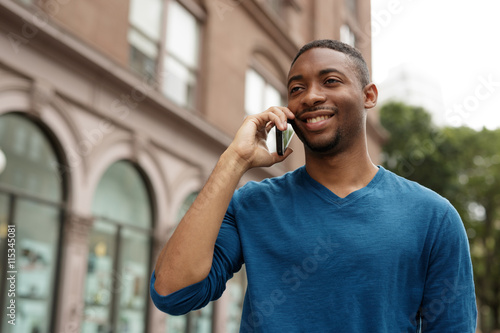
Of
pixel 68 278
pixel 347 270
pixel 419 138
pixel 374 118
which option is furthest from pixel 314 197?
pixel 419 138

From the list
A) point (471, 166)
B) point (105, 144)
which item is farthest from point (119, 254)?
point (471, 166)

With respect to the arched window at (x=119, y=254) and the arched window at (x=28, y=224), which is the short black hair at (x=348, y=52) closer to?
the arched window at (x=28, y=224)

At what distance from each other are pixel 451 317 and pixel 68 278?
8236 mm

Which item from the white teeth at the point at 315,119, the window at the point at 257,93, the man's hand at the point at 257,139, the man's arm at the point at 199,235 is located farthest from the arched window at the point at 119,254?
the white teeth at the point at 315,119

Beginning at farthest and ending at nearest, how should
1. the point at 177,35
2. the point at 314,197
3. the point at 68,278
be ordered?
1. the point at 177,35
2. the point at 68,278
3. the point at 314,197

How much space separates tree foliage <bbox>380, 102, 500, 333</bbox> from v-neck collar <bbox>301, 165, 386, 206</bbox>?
2595 cm

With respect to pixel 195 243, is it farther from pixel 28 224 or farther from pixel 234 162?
Result: pixel 28 224

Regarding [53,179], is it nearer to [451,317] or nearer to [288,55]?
[451,317]

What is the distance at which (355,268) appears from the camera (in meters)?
1.75

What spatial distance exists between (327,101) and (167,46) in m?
11.1

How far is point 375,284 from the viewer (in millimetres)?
1728

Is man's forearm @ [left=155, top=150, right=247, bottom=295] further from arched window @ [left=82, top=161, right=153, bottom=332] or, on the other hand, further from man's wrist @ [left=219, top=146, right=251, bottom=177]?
arched window @ [left=82, top=161, right=153, bottom=332]

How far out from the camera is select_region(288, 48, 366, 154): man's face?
2.01m

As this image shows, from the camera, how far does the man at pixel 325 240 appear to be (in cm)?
175
